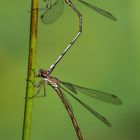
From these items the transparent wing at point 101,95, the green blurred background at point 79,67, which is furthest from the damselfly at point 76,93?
the green blurred background at point 79,67

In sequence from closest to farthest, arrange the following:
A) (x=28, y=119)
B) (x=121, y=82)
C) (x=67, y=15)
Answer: (x=28, y=119) → (x=121, y=82) → (x=67, y=15)

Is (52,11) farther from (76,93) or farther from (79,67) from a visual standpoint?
(79,67)

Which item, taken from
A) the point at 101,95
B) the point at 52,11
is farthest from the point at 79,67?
the point at 52,11

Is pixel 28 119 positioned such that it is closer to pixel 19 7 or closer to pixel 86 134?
pixel 86 134

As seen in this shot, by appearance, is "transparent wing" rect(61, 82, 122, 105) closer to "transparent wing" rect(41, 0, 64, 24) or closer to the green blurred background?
the green blurred background

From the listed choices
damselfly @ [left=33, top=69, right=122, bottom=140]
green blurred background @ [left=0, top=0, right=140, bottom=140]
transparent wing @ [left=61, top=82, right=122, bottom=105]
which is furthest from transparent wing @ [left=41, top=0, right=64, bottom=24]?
green blurred background @ [left=0, top=0, right=140, bottom=140]

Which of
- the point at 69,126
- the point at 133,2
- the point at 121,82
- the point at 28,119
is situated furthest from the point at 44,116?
the point at 28,119
